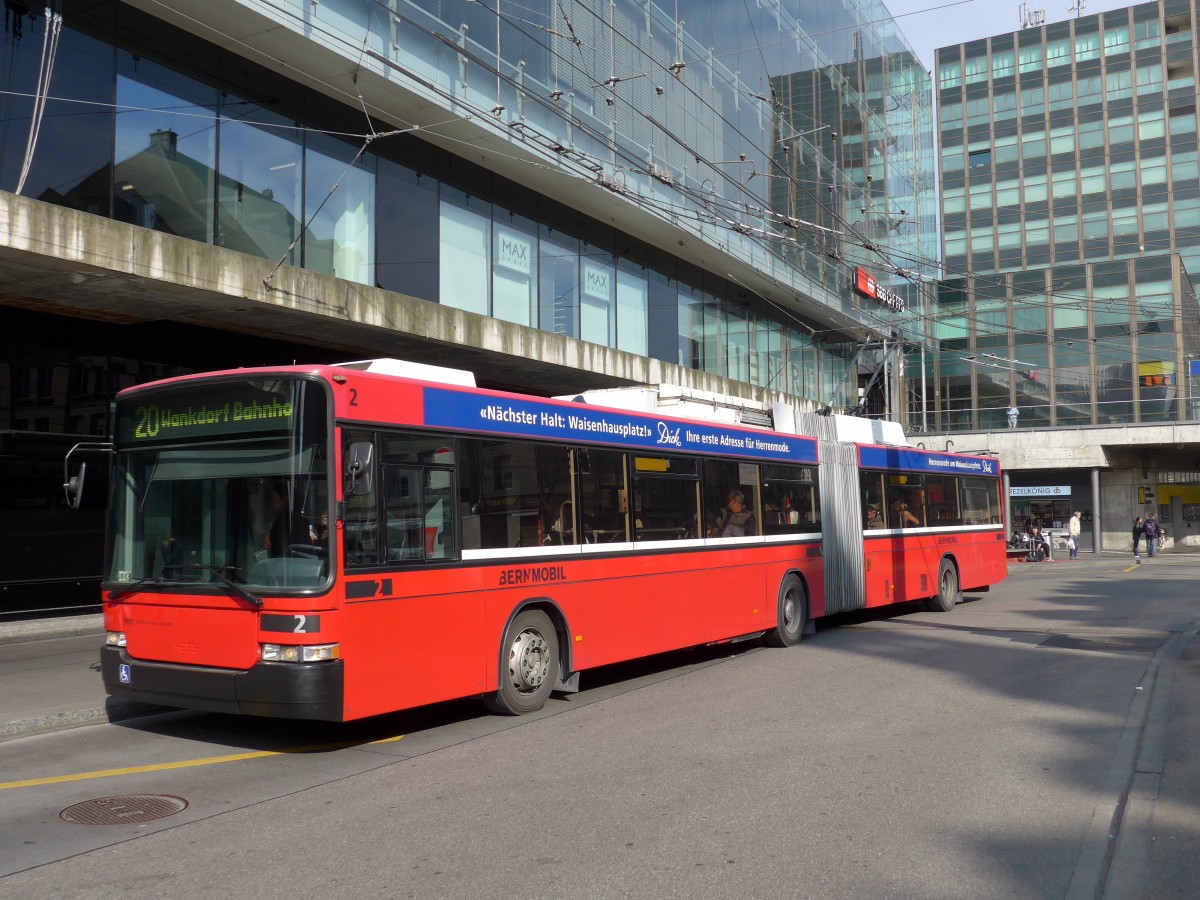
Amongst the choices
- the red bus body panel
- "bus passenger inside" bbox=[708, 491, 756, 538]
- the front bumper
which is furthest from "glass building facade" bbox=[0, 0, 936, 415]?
the front bumper

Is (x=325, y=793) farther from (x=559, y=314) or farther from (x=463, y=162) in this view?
(x=559, y=314)

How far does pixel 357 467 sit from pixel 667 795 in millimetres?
3058

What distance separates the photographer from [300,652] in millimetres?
7383

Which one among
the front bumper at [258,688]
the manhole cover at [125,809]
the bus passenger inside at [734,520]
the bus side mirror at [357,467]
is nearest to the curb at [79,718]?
the front bumper at [258,688]

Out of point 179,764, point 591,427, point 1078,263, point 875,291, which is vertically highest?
point 1078,263

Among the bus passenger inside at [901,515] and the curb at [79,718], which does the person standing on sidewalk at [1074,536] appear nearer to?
the bus passenger inside at [901,515]

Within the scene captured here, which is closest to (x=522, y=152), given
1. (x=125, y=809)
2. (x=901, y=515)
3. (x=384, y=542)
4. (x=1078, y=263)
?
(x=901, y=515)

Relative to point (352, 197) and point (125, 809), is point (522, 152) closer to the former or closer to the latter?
point (352, 197)

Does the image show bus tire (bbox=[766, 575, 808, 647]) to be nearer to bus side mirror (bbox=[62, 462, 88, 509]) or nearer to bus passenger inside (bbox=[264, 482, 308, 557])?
bus passenger inside (bbox=[264, 482, 308, 557])

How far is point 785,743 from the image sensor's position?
8.02 metres

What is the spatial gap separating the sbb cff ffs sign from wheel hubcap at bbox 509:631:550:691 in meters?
28.9

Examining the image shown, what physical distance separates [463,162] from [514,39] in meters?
2.33

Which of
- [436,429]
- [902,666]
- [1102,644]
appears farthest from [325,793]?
[1102,644]

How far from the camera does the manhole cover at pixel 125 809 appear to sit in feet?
20.2
